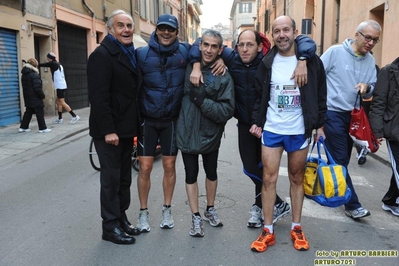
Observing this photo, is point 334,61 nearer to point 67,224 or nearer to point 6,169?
point 67,224

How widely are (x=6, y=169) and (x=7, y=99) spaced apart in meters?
5.33

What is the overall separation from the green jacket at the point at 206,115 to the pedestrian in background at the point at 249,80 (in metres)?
0.14

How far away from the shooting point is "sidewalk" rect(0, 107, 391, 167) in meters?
7.95

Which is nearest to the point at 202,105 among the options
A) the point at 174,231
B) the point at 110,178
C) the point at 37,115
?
the point at 110,178

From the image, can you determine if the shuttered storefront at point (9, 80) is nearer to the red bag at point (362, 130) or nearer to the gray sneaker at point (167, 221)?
the gray sneaker at point (167, 221)

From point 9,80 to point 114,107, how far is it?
30.7 ft

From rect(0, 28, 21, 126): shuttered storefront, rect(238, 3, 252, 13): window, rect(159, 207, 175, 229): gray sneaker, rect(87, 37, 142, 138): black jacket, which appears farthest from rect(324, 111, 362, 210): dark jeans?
rect(238, 3, 252, 13): window

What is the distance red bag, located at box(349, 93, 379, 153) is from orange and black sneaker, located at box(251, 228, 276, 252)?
4.54 ft

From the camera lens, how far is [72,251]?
11.7 ft

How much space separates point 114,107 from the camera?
3613mm

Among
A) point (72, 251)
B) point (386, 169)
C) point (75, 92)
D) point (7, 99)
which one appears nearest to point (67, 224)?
Result: point (72, 251)

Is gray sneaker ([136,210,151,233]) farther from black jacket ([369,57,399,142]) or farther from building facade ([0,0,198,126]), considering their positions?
building facade ([0,0,198,126])

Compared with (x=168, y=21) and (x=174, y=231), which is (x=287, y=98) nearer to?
(x=168, y=21)

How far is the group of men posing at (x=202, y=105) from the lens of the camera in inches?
138
